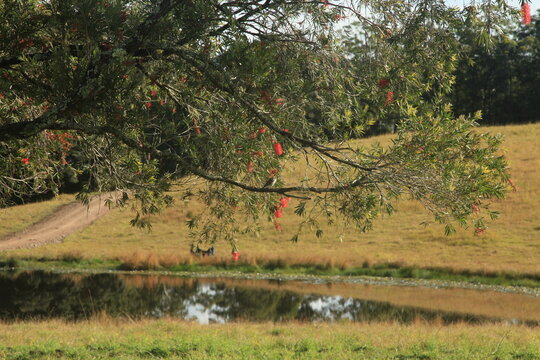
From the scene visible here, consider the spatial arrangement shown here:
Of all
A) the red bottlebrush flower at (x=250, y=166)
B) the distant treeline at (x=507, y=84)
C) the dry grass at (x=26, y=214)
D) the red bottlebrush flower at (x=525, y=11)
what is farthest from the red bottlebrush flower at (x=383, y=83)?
the distant treeline at (x=507, y=84)

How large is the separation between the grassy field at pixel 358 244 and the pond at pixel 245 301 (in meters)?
3.19

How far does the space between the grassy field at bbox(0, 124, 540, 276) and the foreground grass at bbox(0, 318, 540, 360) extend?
11.3m

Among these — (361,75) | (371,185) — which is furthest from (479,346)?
(361,75)

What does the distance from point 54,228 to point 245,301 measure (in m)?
21.6

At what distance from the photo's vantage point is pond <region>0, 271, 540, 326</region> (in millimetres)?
17938

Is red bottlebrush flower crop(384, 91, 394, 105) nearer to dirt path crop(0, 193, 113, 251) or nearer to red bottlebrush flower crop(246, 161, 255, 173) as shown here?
red bottlebrush flower crop(246, 161, 255, 173)

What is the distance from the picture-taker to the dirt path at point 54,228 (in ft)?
113

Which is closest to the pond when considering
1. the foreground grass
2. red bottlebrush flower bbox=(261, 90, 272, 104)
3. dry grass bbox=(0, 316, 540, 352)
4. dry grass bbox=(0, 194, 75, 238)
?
dry grass bbox=(0, 316, 540, 352)

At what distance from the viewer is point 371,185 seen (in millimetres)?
8000

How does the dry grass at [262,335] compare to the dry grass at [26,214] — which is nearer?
the dry grass at [262,335]

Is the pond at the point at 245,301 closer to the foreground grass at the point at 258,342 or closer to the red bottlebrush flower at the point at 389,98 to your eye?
the foreground grass at the point at 258,342

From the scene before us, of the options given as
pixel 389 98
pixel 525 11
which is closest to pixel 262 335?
pixel 389 98

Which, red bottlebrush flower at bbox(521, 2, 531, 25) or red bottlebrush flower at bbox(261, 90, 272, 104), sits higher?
red bottlebrush flower at bbox(521, 2, 531, 25)

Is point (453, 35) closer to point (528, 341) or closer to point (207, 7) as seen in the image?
point (207, 7)
